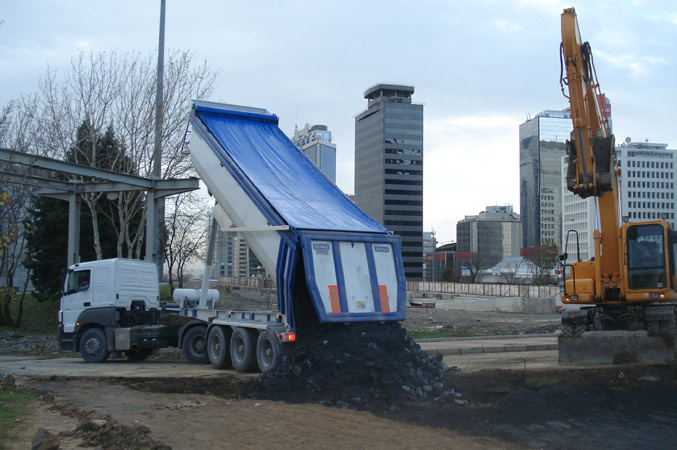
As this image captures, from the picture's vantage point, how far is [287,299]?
12.0 metres

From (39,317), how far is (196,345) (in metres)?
17.1

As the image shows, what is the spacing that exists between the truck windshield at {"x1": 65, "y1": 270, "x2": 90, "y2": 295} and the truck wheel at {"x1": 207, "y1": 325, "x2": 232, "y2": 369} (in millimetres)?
4722

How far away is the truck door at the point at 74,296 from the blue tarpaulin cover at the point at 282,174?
613cm

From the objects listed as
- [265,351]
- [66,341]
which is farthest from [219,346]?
[66,341]

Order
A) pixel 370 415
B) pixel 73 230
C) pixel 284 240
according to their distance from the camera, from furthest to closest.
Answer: pixel 73 230, pixel 284 240, pixel 370 415

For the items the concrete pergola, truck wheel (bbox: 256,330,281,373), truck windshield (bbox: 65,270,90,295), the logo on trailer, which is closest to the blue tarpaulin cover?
the logo on trailer

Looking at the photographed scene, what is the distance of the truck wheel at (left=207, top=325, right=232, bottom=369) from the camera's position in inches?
571

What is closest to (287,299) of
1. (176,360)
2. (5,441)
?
(5,441)

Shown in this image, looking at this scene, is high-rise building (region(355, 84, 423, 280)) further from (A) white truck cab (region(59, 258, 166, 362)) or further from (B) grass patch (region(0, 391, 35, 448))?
(B) grass patch (region(0, 391, 35, 448))

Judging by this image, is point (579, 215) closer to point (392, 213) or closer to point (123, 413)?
point (392, 213)

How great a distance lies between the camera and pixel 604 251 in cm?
1509

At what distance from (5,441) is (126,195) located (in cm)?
1953

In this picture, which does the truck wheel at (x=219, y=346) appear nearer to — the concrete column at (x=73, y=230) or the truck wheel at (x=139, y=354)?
the truck wheel at (x=139, y=354)

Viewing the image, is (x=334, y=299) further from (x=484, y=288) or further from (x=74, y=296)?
(x=484, y=288)
